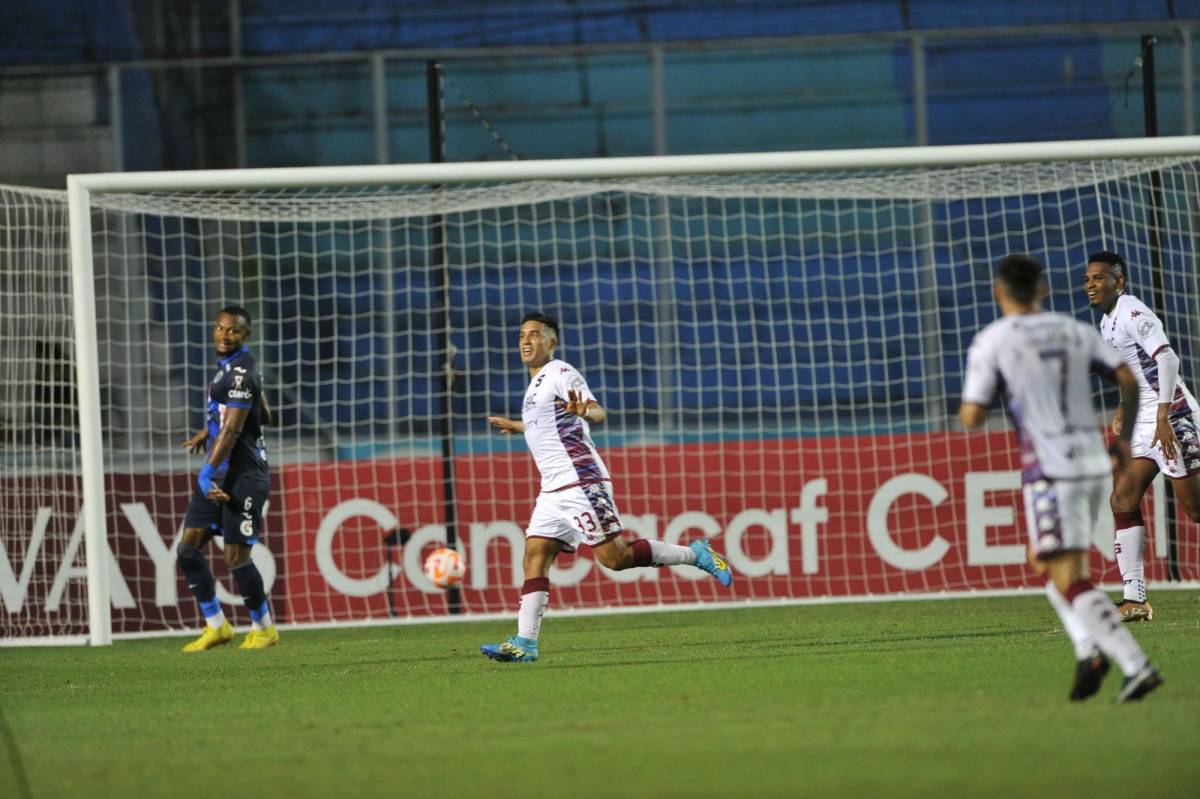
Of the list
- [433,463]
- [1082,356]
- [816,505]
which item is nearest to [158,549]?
[433,463]

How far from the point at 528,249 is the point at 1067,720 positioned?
1375cm

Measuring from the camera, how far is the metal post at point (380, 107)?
18.5 metres

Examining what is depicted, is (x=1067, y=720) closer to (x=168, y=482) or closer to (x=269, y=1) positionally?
(x=168, y=482)

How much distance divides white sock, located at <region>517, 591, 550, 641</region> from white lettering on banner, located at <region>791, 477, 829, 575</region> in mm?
4845

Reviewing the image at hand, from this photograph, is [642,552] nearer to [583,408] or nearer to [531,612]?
[531,612]

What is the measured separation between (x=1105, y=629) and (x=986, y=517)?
286 inches

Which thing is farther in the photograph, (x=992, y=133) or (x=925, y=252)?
(x=992, y=133)

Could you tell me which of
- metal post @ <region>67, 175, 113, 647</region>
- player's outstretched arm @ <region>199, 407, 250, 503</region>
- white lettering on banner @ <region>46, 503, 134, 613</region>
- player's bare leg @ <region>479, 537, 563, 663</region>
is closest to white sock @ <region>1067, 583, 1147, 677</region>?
player's bare leg @ <region>479, 537, 563, 663</region>

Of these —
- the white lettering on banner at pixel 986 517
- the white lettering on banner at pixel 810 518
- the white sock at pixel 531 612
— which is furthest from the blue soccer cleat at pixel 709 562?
the white lettering on banner at pixel 986 517

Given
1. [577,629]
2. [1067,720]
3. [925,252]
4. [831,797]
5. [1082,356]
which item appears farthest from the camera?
[925,252]

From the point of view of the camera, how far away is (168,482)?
42.0 feet

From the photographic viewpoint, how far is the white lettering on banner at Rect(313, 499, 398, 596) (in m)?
12.9

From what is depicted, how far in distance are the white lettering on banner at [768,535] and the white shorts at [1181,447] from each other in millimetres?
3952

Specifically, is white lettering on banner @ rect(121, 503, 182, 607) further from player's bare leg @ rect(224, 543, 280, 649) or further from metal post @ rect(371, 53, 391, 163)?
metal post @ rect(371, 53, 391, 163)
